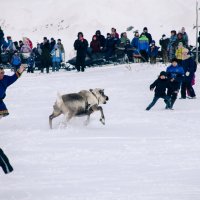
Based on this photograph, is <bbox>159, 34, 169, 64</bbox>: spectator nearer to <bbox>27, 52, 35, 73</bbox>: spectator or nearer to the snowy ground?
<bbox>27, 52, 35, 73</bbox>: spectator

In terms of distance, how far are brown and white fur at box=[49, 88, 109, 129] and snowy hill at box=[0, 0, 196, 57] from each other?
28603 mm

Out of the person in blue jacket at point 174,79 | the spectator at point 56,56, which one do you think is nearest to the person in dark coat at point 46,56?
the spectator at point 56,56

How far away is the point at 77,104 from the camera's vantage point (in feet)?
41.0

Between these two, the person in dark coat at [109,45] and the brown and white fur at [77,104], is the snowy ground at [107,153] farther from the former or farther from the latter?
the person in dark coat at [109,45]

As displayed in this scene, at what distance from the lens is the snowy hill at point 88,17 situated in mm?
43125

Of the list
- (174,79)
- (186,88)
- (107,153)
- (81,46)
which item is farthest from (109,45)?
(107,153)

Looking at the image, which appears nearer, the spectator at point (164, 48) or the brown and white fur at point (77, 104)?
the brown and white fur at point (77, 104)

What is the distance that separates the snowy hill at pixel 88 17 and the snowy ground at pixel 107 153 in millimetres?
25154

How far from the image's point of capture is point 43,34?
42844mm

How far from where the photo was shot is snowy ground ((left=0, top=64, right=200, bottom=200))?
7.18 m

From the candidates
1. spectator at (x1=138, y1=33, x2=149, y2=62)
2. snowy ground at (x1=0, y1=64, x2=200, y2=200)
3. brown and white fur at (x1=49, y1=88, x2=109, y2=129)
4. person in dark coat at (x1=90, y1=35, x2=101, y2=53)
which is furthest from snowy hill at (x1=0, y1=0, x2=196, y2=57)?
brown and white fur at (x1=49, y1=88, x2=109, y2=129)

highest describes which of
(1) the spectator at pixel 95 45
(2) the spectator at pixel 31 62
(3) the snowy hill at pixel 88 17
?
(3) the snowy hill at pixel 88 17

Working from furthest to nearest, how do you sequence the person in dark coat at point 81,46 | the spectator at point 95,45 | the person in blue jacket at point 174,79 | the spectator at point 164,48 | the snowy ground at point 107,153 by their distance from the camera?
the spectator at point 95,45 < the spectator at point 164,48 < the person in dark coat at point 81,46 < the person in blue jacket at point 174,79 < the snowy ground at point 107,153

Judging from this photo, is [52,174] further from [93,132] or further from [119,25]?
[119,25]
